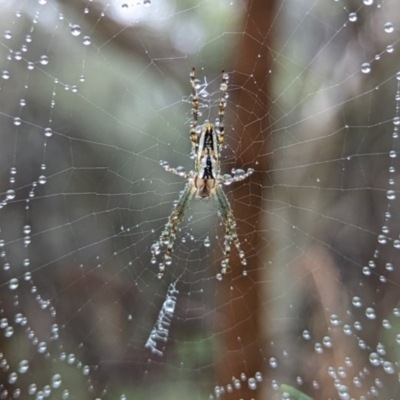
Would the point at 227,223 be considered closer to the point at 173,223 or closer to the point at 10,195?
the point at 173,223

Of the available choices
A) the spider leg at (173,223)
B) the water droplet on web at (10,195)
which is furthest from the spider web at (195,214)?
the water droplet on web at (10,195)

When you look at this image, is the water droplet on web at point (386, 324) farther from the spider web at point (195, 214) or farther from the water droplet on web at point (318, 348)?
the water droplet on web at point (318, 348)

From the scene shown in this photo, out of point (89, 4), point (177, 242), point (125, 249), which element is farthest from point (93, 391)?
point (89, 4)

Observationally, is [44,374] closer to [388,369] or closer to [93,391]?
[93,391]

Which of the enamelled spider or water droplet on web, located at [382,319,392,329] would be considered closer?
the enamelled spider

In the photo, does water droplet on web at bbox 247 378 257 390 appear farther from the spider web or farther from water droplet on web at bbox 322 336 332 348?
water droplet on web at bbox 322 336 332 348

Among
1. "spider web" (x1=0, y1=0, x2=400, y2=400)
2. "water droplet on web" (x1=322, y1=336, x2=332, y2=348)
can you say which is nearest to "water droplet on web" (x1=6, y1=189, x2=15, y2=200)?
"spider web" (x1=0, y1=0, x2=400, y2=400)
